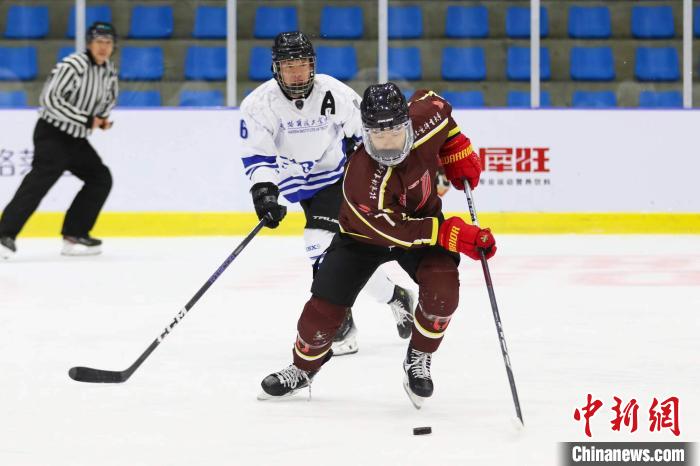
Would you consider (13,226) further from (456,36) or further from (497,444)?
(497,444)

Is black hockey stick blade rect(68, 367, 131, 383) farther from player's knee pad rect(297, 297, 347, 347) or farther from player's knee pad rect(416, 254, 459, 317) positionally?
player's knee pad rect(416, 254, 459, 317)

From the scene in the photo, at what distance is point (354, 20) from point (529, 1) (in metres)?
1.09

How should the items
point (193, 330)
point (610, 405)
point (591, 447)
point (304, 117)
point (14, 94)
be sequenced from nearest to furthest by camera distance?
point (591, 447)
point (610, 405)
point (304, 117)
point (193, 330)
point (14, 94)

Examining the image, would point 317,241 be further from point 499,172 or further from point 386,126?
point 499,172

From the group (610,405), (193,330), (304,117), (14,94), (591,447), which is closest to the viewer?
(591,447)

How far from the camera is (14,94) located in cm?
764

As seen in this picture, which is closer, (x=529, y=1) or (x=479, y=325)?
(x=479, y=325)

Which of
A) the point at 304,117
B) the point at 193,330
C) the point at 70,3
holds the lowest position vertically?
the point at 193,330

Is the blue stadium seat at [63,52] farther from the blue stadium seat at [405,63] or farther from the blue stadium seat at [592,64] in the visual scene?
the blue stadium seat at [592,64]

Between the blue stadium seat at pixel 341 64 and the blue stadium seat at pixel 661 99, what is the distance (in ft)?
5.90

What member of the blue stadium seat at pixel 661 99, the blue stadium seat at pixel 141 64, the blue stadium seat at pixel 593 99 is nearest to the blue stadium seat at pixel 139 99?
the blue stadium seat at pixel 141 64

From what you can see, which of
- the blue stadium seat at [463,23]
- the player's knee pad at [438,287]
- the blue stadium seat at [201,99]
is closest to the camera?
the player's knee pad at [438,287]

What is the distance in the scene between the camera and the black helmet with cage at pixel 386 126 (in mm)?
2777

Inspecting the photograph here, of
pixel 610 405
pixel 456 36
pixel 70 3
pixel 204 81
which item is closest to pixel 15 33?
pixel 70 3
